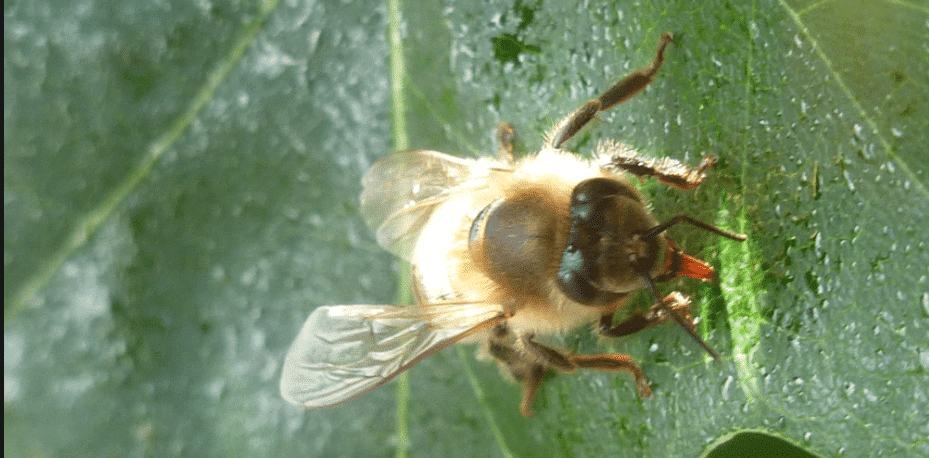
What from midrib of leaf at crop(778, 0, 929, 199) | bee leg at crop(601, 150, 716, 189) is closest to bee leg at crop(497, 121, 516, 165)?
bee leg at crop(601, 150, 716, 189)

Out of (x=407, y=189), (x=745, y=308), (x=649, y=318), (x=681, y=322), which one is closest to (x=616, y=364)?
(x=649, y=318)

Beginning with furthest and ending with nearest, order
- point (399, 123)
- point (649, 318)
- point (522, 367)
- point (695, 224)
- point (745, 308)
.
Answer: point (399, 123) < point (522, 367) < point (649, 318) < point (695, 224) < point (745, 308)

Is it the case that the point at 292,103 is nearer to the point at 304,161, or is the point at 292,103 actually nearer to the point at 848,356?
the point at 304,161

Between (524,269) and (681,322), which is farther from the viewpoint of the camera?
(524,269)

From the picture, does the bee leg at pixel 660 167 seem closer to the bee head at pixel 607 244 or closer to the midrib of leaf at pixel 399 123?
the bee head at pixel 607 244

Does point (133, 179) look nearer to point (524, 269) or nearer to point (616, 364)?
point (524, 269)

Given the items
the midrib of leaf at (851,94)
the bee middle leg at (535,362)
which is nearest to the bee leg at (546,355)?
the bee middle leg at (535,362)
